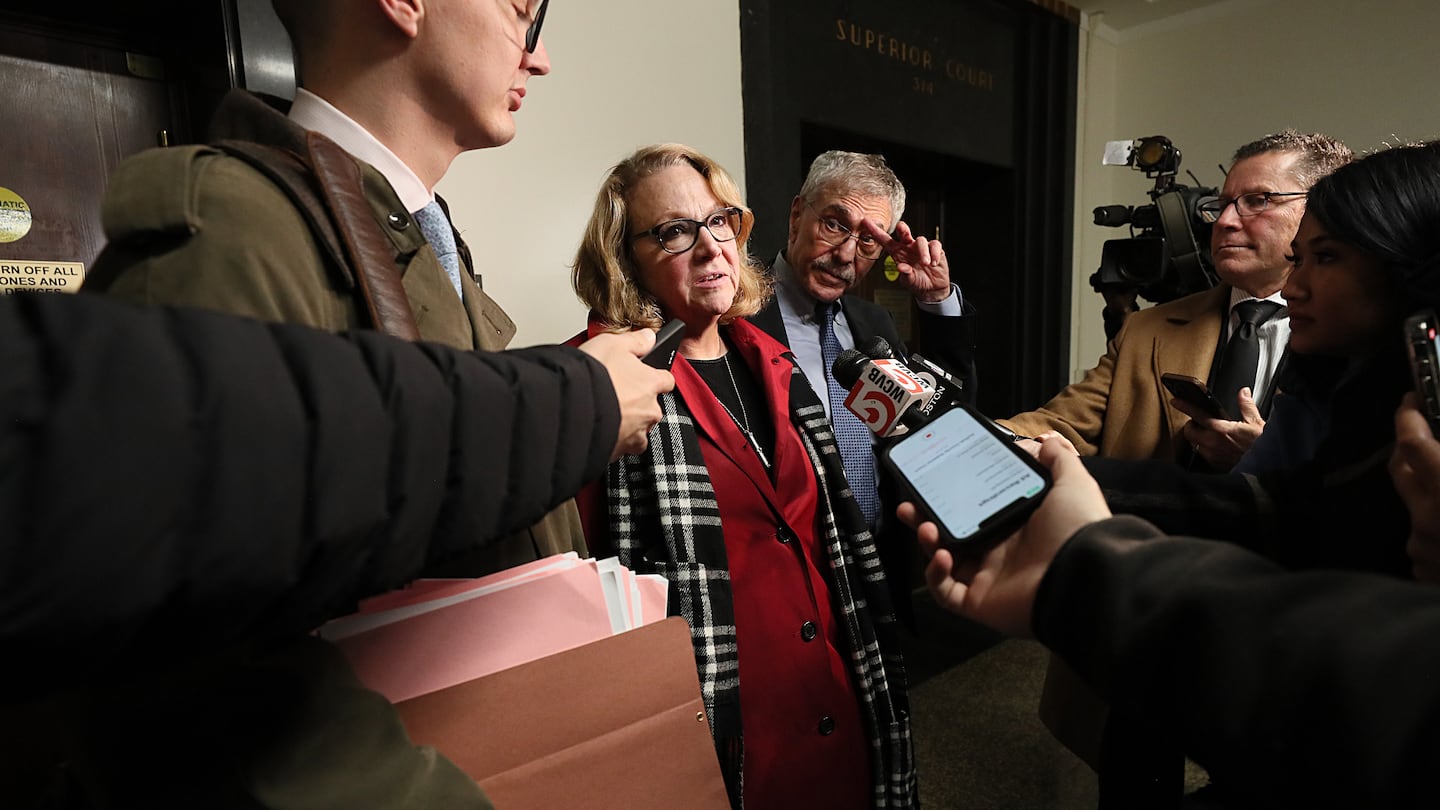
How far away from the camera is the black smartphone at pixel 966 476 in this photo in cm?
72

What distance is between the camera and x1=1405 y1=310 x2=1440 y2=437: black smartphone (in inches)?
26.5

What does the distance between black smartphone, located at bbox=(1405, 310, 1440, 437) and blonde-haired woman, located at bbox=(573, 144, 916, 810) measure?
87 cm

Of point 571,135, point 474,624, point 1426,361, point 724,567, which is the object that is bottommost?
point 724,567

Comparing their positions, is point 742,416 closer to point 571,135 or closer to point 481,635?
point 481,635

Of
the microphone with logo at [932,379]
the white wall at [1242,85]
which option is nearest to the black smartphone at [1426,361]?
the microphone with logo at [932,379]

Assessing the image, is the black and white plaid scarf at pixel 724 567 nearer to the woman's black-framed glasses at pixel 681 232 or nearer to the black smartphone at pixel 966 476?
the woman's black-framed glasses at pixel 681 232

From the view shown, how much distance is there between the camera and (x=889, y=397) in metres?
1.02

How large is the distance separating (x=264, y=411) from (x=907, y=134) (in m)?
3.57

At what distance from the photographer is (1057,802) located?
200 cm

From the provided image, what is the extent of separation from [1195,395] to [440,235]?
58.4 inches

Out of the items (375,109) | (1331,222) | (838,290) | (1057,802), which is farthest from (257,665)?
(1057,802)

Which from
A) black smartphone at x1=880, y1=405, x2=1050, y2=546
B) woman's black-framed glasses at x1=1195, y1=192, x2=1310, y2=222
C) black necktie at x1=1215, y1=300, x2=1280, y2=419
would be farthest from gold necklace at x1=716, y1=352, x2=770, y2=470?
woman's black-framed glasses at x1=1195, y1=192, x2=1310, y2=222

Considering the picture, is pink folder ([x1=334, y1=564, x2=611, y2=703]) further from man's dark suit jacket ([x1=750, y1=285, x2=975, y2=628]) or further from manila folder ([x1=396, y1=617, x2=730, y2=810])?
man's dark suit jacket ([x1=750, y1=285, x2=975, y2=628])

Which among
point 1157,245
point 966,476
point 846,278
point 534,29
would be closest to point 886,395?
point 966,476
